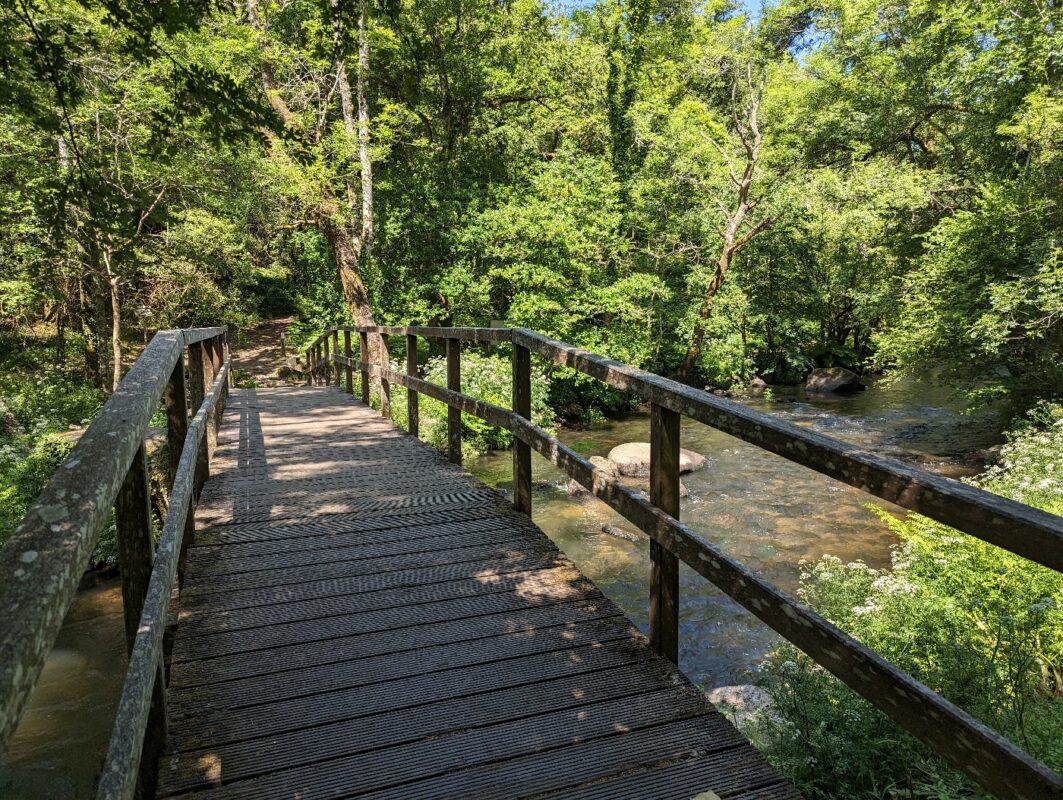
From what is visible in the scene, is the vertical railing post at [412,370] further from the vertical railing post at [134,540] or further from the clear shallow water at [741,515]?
the vertical railing post at [134,540]

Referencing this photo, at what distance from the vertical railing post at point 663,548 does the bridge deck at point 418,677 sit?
11cm

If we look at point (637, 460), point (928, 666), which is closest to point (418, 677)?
point (928, 666)

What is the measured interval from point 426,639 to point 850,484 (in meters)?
1.79

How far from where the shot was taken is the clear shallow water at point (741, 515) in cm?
725

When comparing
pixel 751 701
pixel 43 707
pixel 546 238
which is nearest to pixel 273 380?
pixel 546 238

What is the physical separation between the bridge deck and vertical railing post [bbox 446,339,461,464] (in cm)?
131

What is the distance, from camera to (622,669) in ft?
8.32

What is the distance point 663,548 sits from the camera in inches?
103

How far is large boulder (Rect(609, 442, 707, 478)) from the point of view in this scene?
13164mm

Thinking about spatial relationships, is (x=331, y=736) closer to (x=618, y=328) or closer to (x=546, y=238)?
(x=546, y=238)

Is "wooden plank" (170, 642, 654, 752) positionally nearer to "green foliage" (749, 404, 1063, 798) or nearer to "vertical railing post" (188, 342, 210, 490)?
"green foliage" (749, 404, 1063, 798)

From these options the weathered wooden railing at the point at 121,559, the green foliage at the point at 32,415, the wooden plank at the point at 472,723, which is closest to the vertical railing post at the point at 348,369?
the green foliage at the point at 32,415

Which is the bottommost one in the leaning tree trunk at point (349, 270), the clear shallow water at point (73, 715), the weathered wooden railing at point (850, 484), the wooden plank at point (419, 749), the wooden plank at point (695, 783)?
the clear shallow water at point (73, 715)

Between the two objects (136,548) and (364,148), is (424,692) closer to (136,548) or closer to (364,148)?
(136,548)
